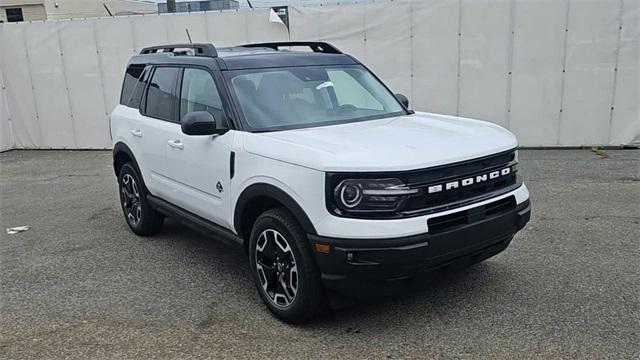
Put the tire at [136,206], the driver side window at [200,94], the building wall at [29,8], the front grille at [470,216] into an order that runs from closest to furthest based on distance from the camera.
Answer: the front grille at [470,216] < the driver side window at [200,94] < the tire at [136,206] < the building wall at [29,8]

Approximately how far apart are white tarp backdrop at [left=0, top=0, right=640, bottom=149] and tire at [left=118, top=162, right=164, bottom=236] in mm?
5091

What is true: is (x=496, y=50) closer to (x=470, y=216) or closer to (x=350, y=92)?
(x=350, y=92)

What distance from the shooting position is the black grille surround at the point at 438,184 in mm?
3240

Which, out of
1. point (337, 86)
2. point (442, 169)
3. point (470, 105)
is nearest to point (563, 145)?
point (470, 105)

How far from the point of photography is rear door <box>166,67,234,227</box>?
416 centimetres

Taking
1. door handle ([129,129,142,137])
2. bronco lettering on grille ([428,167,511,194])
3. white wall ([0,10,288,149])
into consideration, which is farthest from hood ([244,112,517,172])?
white wall ([0,10,288,149])

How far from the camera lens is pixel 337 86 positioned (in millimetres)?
4688

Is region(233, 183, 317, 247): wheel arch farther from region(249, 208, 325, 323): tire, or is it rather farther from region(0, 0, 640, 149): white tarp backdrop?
region(0, 0, 640, 149): white tarp backdrop

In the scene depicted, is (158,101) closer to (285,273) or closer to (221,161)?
(221,161)

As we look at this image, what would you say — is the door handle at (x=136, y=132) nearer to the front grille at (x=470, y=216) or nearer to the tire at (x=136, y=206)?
the tire at (x=136, y=206)

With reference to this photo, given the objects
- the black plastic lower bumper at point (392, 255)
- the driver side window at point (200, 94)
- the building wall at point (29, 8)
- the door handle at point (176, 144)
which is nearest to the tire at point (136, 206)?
the door handle at point (176, 144)

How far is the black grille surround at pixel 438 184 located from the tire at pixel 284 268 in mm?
404

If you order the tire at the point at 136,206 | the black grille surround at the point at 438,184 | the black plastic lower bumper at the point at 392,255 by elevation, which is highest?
the black grille surround at the point at 438,184

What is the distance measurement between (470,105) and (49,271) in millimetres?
7284
